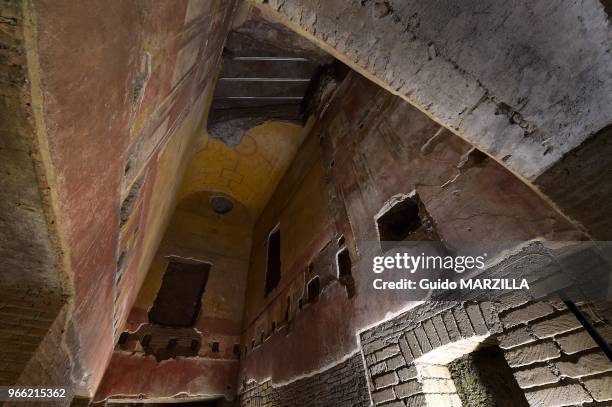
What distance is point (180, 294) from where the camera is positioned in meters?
7.41

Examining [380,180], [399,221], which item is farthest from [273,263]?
[380,180]

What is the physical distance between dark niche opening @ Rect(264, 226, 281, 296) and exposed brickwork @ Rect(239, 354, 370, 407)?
246 cm

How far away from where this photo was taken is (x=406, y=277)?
289 centimetres

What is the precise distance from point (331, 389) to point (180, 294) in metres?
5.66

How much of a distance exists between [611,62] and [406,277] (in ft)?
7.33

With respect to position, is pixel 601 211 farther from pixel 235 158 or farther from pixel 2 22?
pixel 235 158

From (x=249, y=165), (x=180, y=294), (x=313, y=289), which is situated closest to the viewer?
(x=313, y=289)

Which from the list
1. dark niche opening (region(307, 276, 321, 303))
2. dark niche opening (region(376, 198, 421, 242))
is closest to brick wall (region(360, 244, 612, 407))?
dark niche opening (region(376, 198, 421, 242))

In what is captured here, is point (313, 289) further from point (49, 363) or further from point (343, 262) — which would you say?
point (49, 363)

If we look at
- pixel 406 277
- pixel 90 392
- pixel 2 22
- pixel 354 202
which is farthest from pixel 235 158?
pixel 2 22

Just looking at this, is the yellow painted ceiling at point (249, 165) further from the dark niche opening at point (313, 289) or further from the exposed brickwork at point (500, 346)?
the exposed brickwork at point (500, 346)

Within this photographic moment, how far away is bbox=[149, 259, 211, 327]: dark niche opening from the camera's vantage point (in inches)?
271

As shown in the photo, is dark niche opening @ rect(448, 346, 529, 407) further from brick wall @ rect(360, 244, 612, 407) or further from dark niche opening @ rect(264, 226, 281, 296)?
dark niche opening @ rect(264, 226, 281, 296)

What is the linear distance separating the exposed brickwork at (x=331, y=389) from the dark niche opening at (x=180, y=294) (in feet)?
12.1
